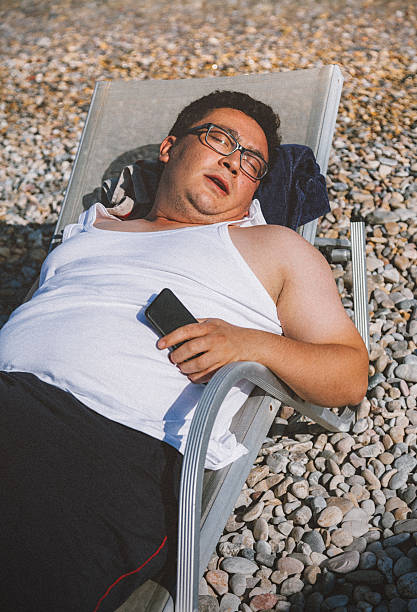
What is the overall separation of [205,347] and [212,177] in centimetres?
96

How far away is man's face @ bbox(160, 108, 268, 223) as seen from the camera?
236 centimetres

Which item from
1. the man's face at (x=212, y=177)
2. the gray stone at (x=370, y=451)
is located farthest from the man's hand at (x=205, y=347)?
the gray stone at (x=370, y=451)

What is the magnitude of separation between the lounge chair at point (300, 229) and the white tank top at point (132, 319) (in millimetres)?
120

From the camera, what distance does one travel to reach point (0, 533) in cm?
139

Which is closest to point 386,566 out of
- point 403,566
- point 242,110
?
point 403,566

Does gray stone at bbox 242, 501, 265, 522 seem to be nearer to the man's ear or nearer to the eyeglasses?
the eyeglasses

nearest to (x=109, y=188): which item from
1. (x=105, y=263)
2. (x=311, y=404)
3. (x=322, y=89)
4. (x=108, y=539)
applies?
(x=105, y=263)

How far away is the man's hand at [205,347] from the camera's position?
169 cm

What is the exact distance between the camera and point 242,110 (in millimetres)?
Answer: 2652

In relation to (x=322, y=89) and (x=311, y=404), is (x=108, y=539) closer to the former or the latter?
(x=311, y=404)

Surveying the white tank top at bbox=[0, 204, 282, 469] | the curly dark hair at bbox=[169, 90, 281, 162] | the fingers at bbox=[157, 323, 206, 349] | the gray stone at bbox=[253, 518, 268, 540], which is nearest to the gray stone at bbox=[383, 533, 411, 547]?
the gray stone at bbox=[253, 518, 268, 540]

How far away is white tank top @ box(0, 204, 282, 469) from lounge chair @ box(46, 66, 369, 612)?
0.12m

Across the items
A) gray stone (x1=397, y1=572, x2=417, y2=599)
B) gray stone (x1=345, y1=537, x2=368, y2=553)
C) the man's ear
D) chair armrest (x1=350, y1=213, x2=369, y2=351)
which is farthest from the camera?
the man's ear

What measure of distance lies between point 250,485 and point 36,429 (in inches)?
44.8
